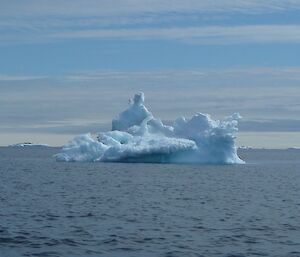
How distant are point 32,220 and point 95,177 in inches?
1070

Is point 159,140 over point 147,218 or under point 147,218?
over

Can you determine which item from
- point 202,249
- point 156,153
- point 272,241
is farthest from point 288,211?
point 156,153

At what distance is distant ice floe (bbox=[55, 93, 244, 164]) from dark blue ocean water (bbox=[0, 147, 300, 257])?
374 inches

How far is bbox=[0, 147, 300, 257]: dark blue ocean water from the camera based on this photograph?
2067 centimetres

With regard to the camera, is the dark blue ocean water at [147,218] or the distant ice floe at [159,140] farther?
the distant ice floe at [159,140]

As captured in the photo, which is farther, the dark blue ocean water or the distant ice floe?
the distant ice floe

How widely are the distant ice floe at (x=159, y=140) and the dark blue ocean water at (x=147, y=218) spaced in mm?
9487

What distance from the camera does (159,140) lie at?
58.4 metres

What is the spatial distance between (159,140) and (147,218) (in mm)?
31018

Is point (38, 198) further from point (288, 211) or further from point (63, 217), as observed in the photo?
point (288, 211)

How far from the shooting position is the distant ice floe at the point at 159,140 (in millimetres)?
58469

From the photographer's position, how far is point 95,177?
53.0m

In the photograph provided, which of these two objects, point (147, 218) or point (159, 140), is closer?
point (147, 218)

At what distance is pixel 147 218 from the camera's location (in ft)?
90.1
